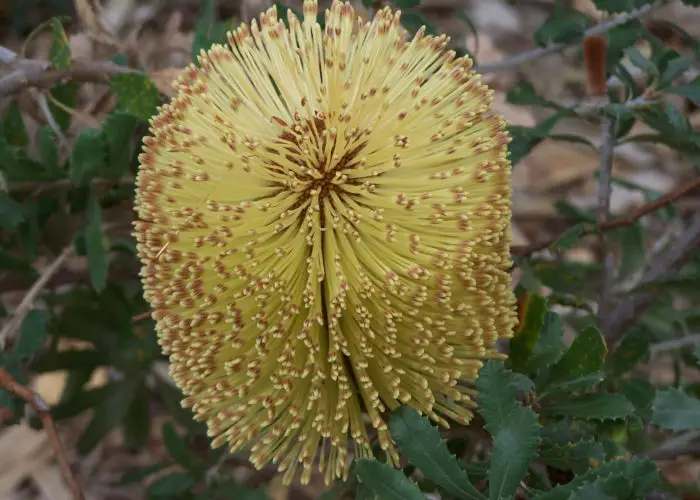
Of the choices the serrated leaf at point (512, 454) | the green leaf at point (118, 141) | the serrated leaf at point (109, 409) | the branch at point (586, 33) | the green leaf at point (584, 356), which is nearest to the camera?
the serrated leaf at point (512, 454)

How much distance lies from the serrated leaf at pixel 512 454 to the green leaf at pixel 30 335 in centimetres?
56

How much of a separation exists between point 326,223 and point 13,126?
0.56 metres

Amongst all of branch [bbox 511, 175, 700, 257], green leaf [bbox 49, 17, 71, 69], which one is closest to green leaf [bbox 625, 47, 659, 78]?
branch [bbox 511, 175, 700, 257]

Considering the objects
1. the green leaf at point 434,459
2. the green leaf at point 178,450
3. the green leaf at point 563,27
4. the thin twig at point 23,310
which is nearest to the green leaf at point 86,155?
the thin twig at point 23,310

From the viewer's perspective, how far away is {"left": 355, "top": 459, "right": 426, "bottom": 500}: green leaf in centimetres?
58

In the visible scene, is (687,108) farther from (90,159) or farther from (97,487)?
(97,487)

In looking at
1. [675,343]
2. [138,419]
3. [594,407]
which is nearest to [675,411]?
[594,407]

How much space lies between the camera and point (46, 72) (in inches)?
33.6

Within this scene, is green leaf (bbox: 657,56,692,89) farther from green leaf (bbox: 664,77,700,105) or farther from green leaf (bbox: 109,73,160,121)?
green leaf (bbox: 109,73,160,121)

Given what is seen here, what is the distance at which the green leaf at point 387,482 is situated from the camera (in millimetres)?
583

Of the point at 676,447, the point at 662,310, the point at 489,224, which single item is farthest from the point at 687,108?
the point at 489,224

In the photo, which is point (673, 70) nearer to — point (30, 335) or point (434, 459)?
point (434, 459)

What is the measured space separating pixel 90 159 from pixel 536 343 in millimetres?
511

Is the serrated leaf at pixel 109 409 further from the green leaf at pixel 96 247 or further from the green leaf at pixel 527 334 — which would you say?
the green leaf at pixel 527 334
